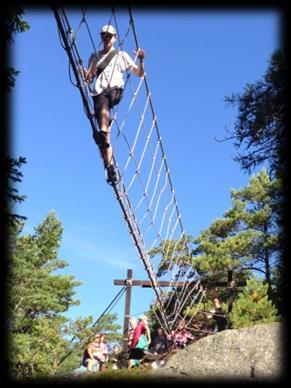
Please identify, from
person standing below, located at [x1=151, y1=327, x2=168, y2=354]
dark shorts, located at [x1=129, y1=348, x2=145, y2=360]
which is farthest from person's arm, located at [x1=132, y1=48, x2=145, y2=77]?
person standing below, located at [x1=151, y1=327, x2=168, y2=354]

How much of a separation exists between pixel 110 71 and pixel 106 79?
0.33ft

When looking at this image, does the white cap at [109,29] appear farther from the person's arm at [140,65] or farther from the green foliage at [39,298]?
the green foliage at [39,298]

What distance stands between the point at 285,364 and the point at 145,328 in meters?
3.99

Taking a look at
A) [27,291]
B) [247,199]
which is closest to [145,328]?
[27,291]

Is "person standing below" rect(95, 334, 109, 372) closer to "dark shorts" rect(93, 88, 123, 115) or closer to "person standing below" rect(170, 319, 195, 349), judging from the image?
"person standing below" rect(170, 319, 195, 349)

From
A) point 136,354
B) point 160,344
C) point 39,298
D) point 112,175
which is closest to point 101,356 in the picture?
point 136,354

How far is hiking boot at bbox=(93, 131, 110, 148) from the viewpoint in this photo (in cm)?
527

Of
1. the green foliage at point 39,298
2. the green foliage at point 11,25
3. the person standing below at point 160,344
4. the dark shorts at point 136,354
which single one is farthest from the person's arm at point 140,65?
the green foliage at point 39,298

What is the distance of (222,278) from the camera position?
23.5 meters

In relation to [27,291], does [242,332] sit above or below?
below

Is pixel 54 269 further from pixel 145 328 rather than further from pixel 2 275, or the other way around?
pixel 2 275

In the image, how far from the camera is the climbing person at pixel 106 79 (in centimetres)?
518

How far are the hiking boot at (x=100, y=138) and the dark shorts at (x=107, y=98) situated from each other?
0.66 ft

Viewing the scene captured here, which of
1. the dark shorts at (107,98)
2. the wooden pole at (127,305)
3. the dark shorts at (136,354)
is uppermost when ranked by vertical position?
the dark shorts at (107,98)
